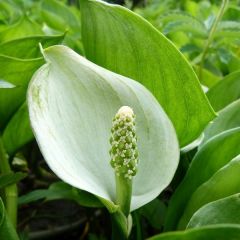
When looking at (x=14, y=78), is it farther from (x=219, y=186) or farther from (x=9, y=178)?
(x=219, y=186)

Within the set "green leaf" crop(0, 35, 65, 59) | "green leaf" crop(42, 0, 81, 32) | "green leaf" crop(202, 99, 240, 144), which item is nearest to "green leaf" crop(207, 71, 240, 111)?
"green leaf" crop(202, 99, 240, 144)

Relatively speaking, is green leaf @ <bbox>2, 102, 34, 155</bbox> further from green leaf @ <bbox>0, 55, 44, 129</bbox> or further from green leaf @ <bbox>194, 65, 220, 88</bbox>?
green leaf @ <bbox>194, 65, 220, 88</bbox>

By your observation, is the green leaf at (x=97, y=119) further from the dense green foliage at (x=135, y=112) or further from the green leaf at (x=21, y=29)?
the green leaf at (x=21, y=29)

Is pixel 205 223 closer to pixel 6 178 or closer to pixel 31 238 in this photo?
pixel 6 178

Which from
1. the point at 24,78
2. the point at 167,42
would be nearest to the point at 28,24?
the point at 24,78

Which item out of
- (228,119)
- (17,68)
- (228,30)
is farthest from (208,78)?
(17,68)
